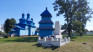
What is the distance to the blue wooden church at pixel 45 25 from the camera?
110 feet

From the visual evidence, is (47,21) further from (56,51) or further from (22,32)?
(56,51)

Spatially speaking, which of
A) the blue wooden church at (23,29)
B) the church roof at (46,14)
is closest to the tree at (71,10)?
the church roof at (46,14)

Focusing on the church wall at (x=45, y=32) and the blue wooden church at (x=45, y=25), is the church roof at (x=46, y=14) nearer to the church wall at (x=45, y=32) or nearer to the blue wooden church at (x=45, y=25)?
the blue wooden church at (x=45, y=25)

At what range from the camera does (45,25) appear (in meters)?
34.2

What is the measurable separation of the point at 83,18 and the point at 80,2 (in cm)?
572

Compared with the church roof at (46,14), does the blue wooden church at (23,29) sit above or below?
below

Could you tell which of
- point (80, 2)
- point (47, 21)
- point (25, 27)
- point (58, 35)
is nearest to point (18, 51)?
point (58, 35)

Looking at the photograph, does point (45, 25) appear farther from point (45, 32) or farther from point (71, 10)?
point (71, 10)

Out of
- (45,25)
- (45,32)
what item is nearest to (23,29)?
(45,25)

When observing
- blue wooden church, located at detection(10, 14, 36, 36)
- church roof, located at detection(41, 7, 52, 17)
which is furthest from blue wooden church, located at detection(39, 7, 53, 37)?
blue wooden church, located at detection(10, 14, 36, 36)

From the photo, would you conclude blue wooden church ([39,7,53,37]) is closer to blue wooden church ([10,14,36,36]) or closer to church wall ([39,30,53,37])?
church wall ([39,30,53,37])

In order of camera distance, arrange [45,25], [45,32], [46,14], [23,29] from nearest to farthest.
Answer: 1. [45,32]
2. [45,25]
3. [46,14]
4. [23,29]

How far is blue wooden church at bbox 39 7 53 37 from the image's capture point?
3353 cm

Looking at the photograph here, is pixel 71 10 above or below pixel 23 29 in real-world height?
above
